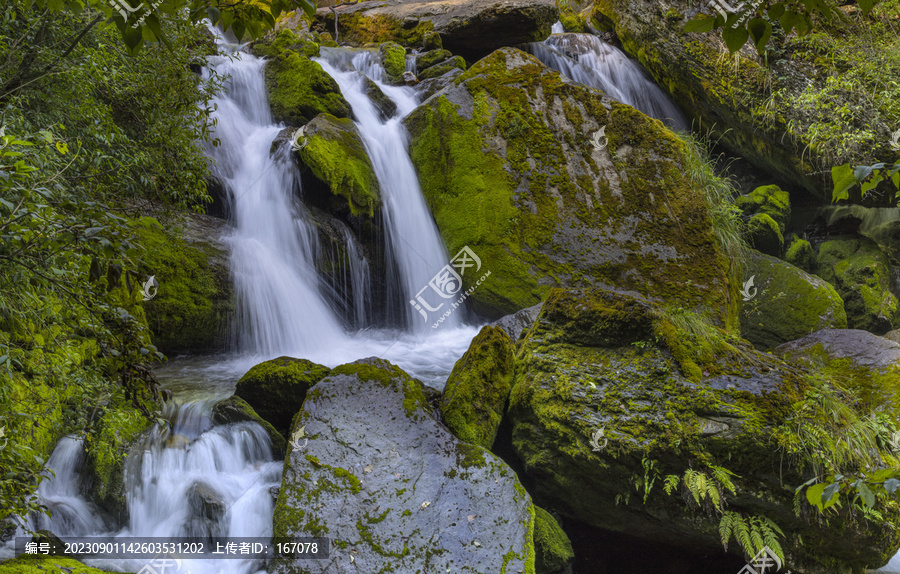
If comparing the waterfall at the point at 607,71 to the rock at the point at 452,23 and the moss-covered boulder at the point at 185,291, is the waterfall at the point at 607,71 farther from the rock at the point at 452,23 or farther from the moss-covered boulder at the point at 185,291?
the moss-covered boulder at the point at 185,291

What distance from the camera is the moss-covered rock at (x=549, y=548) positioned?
369 cm

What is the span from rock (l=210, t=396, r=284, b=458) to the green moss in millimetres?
1426

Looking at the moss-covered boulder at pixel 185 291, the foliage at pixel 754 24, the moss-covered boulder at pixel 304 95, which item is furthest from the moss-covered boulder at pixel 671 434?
the moss-covered boulder at pixel 304 95

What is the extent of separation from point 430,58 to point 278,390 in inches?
419

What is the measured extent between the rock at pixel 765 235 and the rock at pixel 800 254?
1.15 feet

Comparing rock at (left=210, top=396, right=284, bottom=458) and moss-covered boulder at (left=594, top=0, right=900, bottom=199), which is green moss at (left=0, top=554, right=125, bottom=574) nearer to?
rock at (left=210, top=396, right=284, bottom=458)

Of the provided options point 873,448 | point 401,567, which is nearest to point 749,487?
point 873,448

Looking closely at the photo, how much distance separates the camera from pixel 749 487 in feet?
11.1

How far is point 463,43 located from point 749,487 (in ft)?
42.4

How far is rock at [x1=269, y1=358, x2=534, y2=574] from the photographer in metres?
3.21

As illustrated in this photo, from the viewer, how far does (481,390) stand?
14.5 ft

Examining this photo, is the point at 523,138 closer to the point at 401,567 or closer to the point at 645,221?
the point at 645,221

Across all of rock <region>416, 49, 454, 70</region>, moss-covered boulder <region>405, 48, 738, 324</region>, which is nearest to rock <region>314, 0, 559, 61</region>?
rock <region>416, 49, 454, 70</region>

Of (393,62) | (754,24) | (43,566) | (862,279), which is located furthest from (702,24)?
(393,62)
